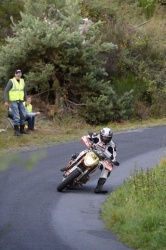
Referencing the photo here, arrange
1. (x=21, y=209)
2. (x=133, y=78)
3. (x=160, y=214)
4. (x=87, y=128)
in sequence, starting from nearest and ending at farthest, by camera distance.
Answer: (x=160, y=214), (x=21, y=209), (x=87, y=128), (x=133, y=78)

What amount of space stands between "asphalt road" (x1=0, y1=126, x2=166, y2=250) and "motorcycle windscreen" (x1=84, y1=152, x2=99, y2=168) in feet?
1.96

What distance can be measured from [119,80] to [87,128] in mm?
4495

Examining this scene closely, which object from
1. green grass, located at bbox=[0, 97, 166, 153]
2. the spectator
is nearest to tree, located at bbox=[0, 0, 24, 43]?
green grass, located at bbox=[0, 97, 166, 153]

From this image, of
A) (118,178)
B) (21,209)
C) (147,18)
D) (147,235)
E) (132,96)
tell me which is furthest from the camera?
(147,18)

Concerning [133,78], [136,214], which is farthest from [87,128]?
[136,214]

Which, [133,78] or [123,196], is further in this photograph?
[133,78]

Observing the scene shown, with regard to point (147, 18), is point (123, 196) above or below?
below

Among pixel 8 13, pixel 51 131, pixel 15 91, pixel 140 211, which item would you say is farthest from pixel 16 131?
pixel 8 13

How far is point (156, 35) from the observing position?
31.9 m

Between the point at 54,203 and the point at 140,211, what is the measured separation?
78.7 inches

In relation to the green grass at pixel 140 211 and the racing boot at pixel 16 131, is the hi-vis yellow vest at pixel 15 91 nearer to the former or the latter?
the racing boot at pixel 16 131

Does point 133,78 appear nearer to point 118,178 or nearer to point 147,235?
point 118,178

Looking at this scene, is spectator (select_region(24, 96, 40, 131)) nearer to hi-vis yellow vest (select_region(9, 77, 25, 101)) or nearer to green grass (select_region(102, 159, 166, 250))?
hi-vis yellow vest (select_region(9, 77, 25, 101))

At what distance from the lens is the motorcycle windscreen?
1577cm
